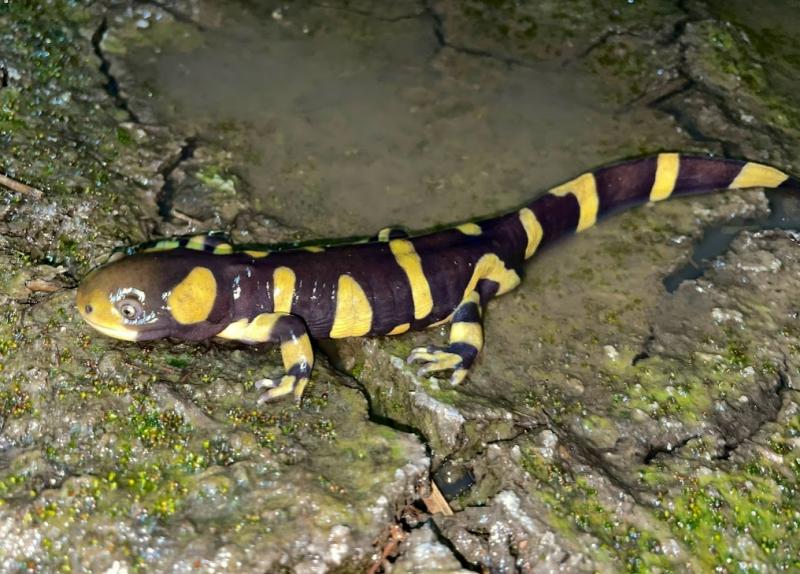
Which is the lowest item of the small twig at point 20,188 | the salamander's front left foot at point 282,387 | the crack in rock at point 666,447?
the crack in rock at point 666,447

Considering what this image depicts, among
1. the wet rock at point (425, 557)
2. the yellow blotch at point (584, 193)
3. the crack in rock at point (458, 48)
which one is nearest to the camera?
the wet rock at point (425, 557)

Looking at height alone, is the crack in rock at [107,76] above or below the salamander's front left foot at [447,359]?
above

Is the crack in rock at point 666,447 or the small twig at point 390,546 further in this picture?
the crack in rock at point 666,447

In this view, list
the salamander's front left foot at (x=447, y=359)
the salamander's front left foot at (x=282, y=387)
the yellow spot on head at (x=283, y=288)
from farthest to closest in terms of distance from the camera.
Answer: the yellow spot on head at (x=283, y=288)
the salamander's front left foot at (x=447, y=359)
the salamander's front left foot at (x=282, y=387)

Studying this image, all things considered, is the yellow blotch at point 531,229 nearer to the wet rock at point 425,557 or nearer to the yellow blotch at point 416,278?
the yellow blotch at point 416,278

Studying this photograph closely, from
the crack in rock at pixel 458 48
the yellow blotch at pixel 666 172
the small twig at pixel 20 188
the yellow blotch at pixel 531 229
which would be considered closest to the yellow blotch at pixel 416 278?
the yellow blotch at pixel 531 229

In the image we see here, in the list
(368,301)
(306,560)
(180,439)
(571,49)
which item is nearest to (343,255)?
(368,301)

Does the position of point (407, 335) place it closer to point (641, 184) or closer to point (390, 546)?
point (390, 546)

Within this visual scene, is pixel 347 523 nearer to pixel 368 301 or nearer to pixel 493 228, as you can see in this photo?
pixel 368 301
